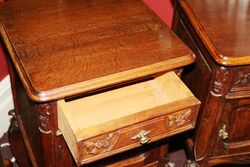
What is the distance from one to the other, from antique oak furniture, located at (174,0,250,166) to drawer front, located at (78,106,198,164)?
0.49 feet

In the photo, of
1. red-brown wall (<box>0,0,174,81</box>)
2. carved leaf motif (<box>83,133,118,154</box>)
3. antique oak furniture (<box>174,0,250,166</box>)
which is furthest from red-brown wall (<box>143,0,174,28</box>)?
carved leaf motif (<box>83,133,118,154</box>)

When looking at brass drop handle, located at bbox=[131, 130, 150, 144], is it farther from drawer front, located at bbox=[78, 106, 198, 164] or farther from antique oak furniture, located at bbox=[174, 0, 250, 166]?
antique oak furniture, located at bbox=[174, 0, 250, 166]

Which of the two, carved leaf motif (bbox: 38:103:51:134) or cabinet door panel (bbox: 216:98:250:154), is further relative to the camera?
cabinet door panel (bbox: 216:98:250:154)

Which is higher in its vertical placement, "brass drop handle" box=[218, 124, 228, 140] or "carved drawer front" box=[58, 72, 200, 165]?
"carved drawer front" box=[58, 72, 200, 165]

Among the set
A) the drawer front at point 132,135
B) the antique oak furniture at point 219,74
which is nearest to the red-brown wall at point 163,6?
the antique oak furniture at point 219,74

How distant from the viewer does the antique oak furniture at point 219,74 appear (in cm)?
103

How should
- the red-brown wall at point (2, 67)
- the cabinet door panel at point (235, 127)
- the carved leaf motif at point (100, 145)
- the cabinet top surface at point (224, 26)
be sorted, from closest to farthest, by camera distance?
the carved leaf motif at point (100, 145) → the cabinet top surface at point (224, 26) → the cabinet door panel at point (235, 127) → the red-brown wall at point (2, 67)

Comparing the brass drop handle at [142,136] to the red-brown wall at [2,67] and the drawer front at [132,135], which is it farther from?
the red-brown wall at [2,67]

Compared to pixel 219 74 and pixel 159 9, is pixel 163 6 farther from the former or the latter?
pixel 219 74

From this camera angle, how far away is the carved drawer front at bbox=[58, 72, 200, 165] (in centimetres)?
86

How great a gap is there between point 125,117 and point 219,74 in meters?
0.31

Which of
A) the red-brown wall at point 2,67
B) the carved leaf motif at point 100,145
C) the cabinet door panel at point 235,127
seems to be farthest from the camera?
the red-brown wall at point 2,67

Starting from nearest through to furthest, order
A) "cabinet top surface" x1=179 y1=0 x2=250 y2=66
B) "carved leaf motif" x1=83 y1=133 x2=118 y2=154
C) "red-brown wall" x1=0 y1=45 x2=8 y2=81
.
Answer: "carved leaf motif" x1=83 y1=133 x2=118 y2=154, "cabinet top surface" x1=179 y1=0 x2=250 y2=66, "red-brown wall" x1=0 y1=45 x2=8 y2=81

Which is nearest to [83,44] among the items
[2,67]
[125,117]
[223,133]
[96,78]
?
[96,78]
